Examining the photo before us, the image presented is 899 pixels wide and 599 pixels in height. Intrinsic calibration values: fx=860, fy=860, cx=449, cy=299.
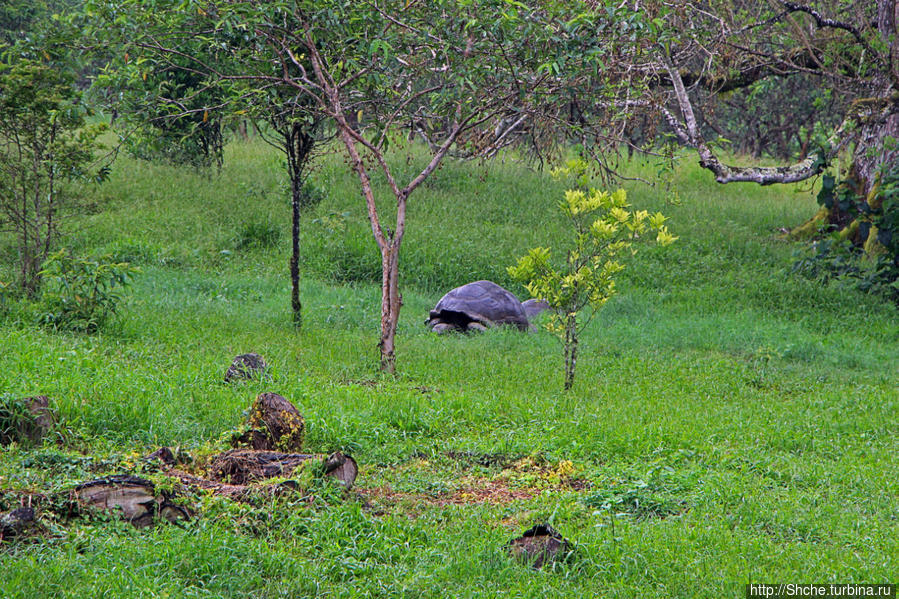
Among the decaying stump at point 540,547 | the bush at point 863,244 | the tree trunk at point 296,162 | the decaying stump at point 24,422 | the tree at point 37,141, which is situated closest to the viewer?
the decaying stump at point 540,547

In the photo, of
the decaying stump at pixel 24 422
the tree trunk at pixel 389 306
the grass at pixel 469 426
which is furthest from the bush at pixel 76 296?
the decaying stump at pixel 24 422

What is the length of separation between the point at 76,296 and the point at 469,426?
4363 millimetres

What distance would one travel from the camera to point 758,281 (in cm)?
1369

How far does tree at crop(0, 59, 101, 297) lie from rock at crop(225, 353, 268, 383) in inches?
129

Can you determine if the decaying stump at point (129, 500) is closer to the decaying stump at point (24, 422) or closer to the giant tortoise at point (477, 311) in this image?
the decaying stump at point (24, 422)

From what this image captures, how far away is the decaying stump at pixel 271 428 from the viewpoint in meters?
5.54

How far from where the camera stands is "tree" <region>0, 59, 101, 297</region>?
29.3 feet

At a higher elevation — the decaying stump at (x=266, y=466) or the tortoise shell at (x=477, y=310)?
the decaying stump at (x=266, y=466)

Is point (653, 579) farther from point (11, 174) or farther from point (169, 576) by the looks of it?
point (11, 174)

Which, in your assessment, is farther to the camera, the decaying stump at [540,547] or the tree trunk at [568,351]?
the tree trunk at [568,351]

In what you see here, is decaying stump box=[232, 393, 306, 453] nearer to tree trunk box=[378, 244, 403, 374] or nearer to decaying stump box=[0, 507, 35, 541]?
decaying stump box=[0, 507, 35, 541]

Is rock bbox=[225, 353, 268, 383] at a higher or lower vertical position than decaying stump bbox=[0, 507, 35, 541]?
lower

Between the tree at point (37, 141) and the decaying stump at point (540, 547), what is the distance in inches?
263

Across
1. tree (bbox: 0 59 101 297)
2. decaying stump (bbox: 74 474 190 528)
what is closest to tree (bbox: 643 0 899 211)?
tree (bbox: 0 59 101 297)
